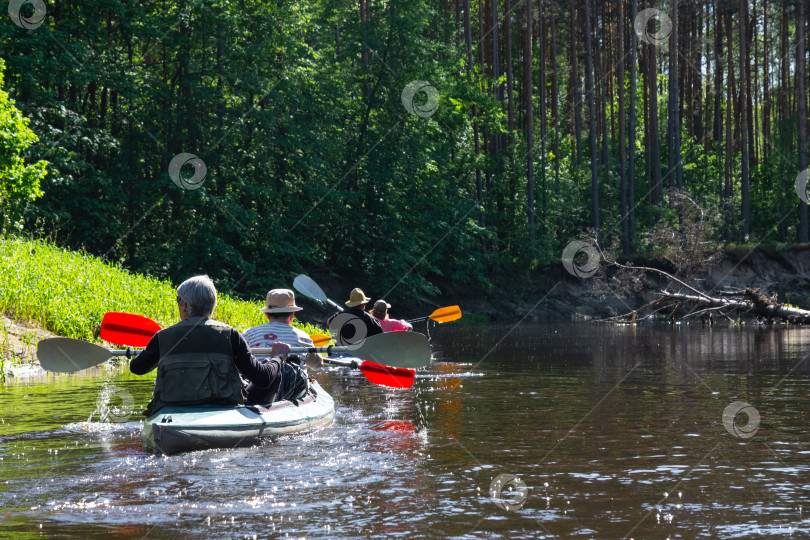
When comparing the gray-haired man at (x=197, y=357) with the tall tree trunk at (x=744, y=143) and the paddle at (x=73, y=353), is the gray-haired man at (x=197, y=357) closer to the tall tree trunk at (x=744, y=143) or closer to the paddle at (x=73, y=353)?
the paddle at (x=73, y=353)

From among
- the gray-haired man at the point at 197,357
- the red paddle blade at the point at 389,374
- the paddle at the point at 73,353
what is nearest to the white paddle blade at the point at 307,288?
the red paddle blade at the point at 389,374

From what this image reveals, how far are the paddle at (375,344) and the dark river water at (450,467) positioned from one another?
0.66 m

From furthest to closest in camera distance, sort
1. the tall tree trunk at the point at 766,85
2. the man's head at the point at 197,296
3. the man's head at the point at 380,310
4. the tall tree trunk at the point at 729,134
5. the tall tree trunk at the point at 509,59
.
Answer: the tall tree trunk at the point at 766,85 → the tall tree trunk at the point at 729,134 → the tall tree trunk at the point at 509,59 → the man's head at the point at 380,310 → the man's head at the point at 197,296

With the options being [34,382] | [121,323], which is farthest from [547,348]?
[121,323]

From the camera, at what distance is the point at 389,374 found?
32.3 feet

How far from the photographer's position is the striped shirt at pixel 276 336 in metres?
9.36

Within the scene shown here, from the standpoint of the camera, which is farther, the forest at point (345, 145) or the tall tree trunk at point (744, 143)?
the tall tree trunk at point (744, 143)

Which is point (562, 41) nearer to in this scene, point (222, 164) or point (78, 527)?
point (222, 164)

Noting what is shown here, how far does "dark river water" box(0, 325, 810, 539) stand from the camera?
17.0 feet

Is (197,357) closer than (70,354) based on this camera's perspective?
Yes

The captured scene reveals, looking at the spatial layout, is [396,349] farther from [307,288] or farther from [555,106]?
[555,106]

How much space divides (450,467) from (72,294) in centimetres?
1098

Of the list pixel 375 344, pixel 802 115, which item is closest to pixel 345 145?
pixel 802 115

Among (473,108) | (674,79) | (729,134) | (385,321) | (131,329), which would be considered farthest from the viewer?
(729,134)
